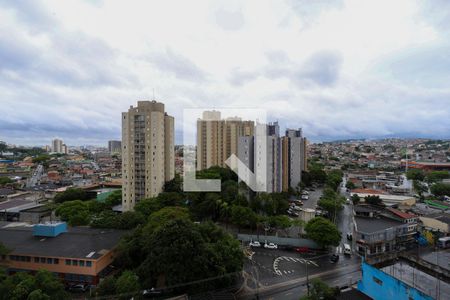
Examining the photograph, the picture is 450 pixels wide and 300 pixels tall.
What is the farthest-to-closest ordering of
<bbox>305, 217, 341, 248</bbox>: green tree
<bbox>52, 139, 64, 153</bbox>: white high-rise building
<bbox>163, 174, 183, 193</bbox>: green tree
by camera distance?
<bbox>52, 139, 64, 153</bbox>: white high-rise building
<bbox>163, 174, 183, 193</bbox>: green tree
<bbox>305, 217, 341, 248</bbox>: green tree

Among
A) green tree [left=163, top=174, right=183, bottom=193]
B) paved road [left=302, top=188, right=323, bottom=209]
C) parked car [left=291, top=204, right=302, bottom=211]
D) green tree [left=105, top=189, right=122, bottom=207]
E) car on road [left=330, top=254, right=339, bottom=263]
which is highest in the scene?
green tree [left=163, top=174, right=183, bottom=193]

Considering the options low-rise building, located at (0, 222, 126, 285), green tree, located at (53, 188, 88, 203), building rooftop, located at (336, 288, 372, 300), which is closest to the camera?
building rooftop, located at (336, 288, 372, 300)

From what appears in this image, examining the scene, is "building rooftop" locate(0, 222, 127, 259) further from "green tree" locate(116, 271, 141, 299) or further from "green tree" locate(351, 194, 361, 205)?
"green tree" locate(351, 194, 361, 205)

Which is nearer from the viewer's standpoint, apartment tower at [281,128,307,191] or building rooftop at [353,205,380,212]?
building rooftop at [353,205,380,212]

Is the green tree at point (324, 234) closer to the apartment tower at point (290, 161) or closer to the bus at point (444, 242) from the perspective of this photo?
the bus at point (444, 242)

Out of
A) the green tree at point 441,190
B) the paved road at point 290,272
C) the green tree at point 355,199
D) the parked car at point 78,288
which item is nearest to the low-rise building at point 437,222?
the green tree at point 355,199

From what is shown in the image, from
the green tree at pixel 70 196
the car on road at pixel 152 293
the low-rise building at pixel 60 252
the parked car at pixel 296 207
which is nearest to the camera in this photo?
the car on road at pixel 152 293

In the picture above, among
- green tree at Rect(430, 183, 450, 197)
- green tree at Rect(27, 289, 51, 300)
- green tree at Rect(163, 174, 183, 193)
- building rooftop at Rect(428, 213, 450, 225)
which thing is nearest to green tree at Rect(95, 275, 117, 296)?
green tree at Rect(27, 289, 51, 300)
